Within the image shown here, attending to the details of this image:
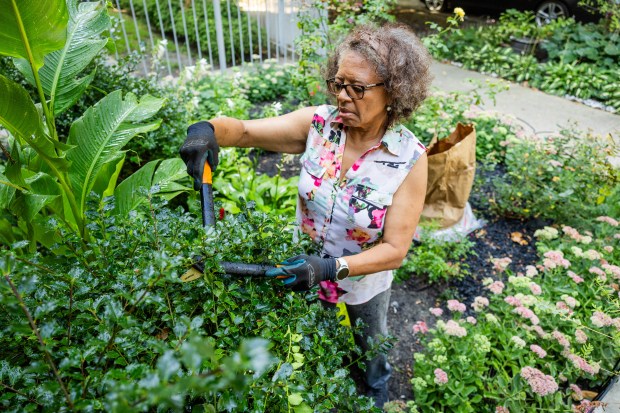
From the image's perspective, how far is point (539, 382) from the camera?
2.00m

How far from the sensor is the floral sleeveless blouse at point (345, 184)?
1.83m

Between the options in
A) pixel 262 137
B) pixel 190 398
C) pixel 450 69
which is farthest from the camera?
pixel 450 69

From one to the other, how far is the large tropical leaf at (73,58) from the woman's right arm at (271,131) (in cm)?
63

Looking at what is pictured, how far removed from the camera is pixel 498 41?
7375 millimetres

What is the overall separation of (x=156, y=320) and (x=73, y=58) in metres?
1.39

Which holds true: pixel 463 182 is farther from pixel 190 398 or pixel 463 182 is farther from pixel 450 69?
pixel 450 69

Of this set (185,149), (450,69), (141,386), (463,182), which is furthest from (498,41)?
(141,386)

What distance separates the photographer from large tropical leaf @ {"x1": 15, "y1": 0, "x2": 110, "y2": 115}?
1.89 metres

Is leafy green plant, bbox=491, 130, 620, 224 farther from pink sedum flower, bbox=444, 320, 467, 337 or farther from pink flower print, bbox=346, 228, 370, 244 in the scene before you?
pink flower print, bbox=346, 228, 370, 244

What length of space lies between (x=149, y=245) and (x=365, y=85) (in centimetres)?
101

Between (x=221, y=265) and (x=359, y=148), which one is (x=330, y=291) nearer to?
(x=359, y=148)

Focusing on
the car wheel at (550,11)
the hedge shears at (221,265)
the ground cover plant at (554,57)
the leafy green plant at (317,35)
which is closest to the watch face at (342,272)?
the hedge shears at (221,265)

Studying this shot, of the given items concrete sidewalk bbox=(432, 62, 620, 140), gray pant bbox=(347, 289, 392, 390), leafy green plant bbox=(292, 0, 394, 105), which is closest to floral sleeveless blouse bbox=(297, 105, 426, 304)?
gray pant bbox=(347, 289, 392, 390)

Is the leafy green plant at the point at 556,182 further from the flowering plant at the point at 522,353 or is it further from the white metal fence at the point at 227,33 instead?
the white metal fence at the point at 227,33
